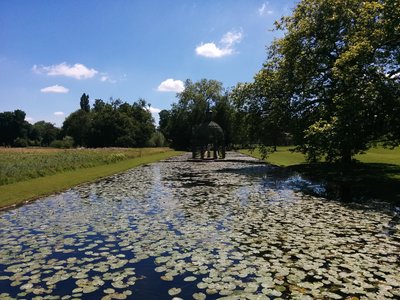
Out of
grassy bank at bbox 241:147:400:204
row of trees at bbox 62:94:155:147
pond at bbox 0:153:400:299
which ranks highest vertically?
row of trees at bbox 62:94:155:147

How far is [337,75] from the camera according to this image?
22.6 m

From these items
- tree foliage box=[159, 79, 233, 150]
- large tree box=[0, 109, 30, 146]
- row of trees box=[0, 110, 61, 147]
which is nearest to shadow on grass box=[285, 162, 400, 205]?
tree foliage box=[159, 79, 233, 150]

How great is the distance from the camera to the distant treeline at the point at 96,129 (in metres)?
104

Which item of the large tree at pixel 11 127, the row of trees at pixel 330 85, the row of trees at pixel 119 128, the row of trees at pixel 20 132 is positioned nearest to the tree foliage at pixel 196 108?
the row of trees at pixel 119 128

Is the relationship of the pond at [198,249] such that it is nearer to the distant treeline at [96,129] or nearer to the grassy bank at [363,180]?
the grassy bank at [363,180]

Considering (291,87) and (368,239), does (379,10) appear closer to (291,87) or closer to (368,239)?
(291,87)

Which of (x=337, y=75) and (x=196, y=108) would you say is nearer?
(x=337, y=75)

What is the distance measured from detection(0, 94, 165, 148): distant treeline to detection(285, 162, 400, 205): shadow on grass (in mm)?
78501

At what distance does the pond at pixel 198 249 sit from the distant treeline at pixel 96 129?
88099 millimetres

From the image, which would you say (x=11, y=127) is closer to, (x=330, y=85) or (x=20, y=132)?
(x=20, y=132)

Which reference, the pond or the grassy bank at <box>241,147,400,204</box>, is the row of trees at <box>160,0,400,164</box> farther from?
the pond

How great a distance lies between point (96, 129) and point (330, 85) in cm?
8607

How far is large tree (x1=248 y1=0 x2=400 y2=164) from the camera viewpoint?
66.0ft

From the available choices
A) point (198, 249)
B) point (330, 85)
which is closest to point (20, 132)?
point (330, 85)
